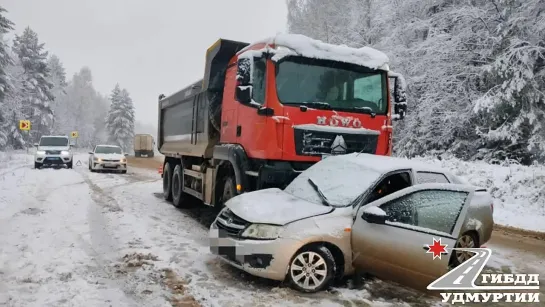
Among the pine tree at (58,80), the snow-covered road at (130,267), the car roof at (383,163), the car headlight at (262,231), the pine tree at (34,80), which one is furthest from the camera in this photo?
the pine tree at (58,80)

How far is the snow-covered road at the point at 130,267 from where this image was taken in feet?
14.1

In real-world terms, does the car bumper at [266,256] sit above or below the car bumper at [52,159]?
below

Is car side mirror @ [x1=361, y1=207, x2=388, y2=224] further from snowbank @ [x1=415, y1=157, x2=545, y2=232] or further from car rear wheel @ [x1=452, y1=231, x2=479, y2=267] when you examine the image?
snowbank @ [x1=415, y1=157, x2=545, y2=232]

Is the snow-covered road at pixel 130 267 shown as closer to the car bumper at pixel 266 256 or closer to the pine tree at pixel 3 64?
the car bumper at pixel 266 256

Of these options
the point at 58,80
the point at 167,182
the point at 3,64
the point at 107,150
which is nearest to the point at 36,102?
the point at 3,64

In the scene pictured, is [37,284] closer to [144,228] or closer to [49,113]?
[144,228]

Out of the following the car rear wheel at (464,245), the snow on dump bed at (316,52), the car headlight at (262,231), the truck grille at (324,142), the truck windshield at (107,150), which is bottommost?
the car rear wheel at (464,245)

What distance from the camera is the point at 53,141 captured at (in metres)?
24.8

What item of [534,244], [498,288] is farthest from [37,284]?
[534,244]

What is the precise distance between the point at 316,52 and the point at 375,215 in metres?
3.34

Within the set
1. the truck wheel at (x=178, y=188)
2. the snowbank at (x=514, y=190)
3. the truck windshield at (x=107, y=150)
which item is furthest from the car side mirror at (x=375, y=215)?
the truck windshield at (x=107, y=150)

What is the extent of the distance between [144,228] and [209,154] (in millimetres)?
1984

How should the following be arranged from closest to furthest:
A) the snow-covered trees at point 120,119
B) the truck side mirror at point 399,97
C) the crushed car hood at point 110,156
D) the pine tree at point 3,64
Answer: the truck side mirror at point 399,97 → the crushed car hood at point 110,156 → the pine tree at point 3,64 → the snow-covered trees at point 120,119

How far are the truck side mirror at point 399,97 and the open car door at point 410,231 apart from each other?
Answer: 10.4ft
